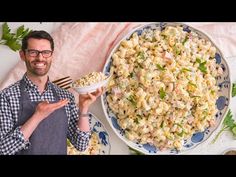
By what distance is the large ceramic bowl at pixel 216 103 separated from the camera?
7.19ft

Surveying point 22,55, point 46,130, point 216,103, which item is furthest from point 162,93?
point 22,55

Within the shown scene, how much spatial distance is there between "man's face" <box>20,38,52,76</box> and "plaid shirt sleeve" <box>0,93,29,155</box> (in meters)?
0.18

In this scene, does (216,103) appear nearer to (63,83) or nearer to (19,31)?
(63,83)

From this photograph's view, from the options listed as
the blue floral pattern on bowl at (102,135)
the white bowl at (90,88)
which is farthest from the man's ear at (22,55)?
the blue floral pattern on bowl at (102,135)

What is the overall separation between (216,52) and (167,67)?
24 centimetres

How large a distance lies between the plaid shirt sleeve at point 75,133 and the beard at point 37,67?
174 mm

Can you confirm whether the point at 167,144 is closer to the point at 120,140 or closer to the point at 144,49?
the point at 120,140

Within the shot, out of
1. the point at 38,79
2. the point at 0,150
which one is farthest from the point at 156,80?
the point at 0,150

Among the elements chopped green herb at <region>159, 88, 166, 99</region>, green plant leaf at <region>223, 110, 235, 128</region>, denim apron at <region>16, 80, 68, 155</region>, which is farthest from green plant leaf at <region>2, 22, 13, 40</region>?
green plant leaf at <region>223, 110, 235, 128</region>

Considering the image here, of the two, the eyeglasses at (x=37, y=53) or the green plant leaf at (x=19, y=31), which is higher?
the green plant leaf at (x=19, y=31)

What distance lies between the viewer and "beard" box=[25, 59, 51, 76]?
2145 millimetres

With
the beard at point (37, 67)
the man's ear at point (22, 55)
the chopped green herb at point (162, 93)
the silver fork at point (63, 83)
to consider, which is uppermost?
the man's ear at point (22, 55)

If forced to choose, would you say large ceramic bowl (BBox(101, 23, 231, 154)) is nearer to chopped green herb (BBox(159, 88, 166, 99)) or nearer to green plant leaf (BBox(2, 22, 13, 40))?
chopped green herb (BBox(159, 88, 166, 99))

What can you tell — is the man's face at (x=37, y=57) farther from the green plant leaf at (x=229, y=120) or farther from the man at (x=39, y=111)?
the green plant leaf at (x=229, y=120)
